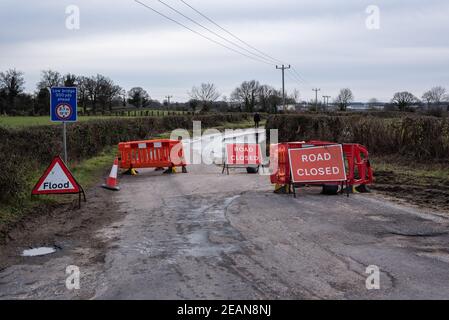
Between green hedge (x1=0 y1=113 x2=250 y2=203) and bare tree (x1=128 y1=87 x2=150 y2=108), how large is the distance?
61.8 m

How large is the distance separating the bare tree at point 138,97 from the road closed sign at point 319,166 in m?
89.7

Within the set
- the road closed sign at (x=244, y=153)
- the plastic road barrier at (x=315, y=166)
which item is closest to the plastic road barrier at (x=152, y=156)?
the road closed sign at (x=244, y=153)

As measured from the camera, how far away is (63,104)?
46.3 feet

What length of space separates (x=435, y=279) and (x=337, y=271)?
1192 mm

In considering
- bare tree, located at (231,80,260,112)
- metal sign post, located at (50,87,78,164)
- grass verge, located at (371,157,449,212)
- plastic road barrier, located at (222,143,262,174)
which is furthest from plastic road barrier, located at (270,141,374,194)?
bare tree, located at (231,80,260,112)

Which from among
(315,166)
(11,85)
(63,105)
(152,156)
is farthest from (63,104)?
(11,85)

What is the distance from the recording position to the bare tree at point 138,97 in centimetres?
10044

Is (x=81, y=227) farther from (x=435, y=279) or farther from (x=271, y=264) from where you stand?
(x=435, y=279)

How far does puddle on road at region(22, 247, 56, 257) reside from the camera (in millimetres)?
8250

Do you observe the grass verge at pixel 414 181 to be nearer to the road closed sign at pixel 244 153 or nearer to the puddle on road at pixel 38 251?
the road closed sign at pixel 244 153

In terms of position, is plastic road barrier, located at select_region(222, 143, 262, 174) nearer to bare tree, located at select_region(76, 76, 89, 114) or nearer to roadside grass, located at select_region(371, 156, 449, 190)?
roadside grass, located at select_region(371, 156, 449, 190)

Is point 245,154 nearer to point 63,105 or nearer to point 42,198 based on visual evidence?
point 63,105

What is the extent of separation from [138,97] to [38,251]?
9402 centimetres

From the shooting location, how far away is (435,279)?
6.49 metres
